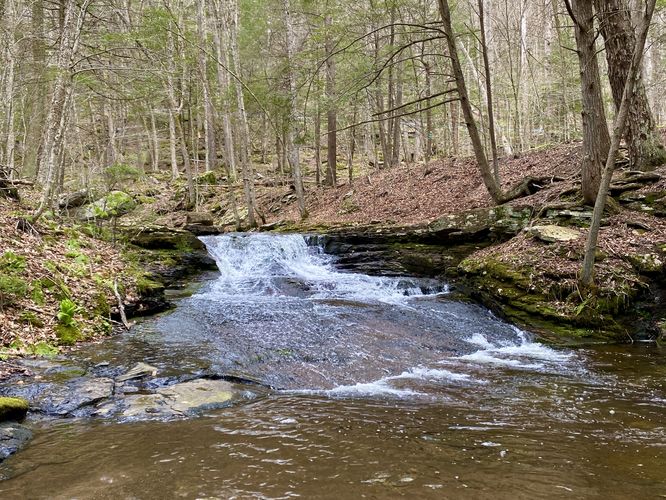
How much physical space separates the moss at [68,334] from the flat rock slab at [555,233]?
28.0 feet

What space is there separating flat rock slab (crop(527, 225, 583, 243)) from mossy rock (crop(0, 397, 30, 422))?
886cm

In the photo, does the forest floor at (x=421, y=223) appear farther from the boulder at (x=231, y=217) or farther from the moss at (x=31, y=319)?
the boulder at (x=231, y=217)

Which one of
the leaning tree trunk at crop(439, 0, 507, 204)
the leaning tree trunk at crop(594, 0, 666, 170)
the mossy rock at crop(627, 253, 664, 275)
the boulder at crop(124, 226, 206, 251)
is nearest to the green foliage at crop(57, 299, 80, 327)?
the boulder at crop(124, 226, 206, 251)

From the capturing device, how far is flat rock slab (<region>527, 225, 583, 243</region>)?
29.0ft

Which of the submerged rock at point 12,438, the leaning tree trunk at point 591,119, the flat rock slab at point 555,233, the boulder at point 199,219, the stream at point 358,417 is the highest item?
the leaning tree trunk at point 591,119

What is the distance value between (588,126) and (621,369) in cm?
563

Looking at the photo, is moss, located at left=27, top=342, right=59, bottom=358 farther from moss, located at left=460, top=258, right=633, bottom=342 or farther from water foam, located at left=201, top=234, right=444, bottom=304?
moss, located at left=460, top=258, right=633, bottom=342

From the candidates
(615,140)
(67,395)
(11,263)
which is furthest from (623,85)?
(11,263)

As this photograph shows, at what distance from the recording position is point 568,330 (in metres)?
7.54

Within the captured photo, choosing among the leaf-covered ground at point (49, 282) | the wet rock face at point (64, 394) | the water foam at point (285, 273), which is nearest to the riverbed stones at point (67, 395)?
the wet rock face at point (64, 394)

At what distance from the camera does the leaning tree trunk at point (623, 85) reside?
910 centimetres

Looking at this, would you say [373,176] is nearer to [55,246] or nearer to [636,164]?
[636,164]

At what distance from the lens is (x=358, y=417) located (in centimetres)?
419

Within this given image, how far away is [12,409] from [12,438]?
0.50m
